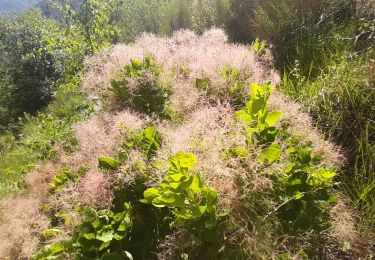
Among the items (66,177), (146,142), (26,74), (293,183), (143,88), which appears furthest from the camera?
(26,74)

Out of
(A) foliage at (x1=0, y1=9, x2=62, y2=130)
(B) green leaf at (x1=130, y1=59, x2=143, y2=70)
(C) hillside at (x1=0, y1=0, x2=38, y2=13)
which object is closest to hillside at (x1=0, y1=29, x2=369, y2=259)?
(B) green leaf at (x1=130, y1=59, x2=143, y2=70)

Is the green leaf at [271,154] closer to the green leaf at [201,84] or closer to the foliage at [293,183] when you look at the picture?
the foliage at [293,183]

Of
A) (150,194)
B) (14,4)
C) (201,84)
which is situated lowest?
(14,4)

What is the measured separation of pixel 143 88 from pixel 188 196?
1431 millimetres

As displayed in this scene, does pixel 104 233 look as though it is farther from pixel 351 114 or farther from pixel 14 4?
pixel 14 4

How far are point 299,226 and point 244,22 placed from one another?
11.1 feet

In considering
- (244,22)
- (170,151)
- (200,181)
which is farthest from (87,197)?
(244,22)

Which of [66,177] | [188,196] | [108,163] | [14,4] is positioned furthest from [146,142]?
[14,4]

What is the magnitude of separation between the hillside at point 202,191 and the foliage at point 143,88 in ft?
0.79

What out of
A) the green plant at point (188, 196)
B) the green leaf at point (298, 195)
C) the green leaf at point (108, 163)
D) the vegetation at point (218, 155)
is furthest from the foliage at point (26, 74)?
the green leaf at point (298, 195)

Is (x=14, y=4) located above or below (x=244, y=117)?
below

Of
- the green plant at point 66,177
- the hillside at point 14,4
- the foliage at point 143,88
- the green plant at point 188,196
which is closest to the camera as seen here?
the green plant at point 188,196

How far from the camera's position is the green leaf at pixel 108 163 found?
5.88 feet

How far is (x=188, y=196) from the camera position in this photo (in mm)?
1468
